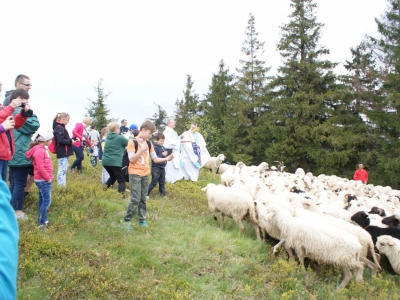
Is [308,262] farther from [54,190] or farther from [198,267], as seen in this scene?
[54,190]

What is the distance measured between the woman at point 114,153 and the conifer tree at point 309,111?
2115 centimetres

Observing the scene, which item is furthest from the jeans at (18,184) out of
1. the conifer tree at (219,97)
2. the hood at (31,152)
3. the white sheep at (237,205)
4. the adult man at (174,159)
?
the conifer tree at (219,97)

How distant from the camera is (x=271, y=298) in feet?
14.0

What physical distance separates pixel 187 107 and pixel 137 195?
40126 mm

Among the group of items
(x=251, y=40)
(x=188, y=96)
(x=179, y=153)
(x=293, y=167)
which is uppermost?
(x=251, y=40)

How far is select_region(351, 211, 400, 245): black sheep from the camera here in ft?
18.1

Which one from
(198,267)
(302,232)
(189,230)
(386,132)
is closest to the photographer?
(198,267)

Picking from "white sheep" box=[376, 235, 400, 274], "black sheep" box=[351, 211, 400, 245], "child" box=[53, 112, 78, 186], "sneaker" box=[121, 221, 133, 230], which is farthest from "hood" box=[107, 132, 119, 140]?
"white sheep" box=[376, 235, 400, 274]

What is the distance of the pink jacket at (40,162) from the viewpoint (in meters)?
5.07

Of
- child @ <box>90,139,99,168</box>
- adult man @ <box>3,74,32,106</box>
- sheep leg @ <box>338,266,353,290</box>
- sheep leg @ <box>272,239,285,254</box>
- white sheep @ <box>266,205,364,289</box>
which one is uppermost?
adult man @ <box>3,74,32,106</box>

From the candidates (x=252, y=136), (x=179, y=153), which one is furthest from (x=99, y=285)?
(x=252, y=136)

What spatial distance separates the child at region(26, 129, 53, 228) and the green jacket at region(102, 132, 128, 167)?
2566 millimetres

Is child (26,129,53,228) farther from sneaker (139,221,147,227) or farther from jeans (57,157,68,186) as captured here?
jeans (57,157,68,186)

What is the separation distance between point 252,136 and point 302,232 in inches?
1067
